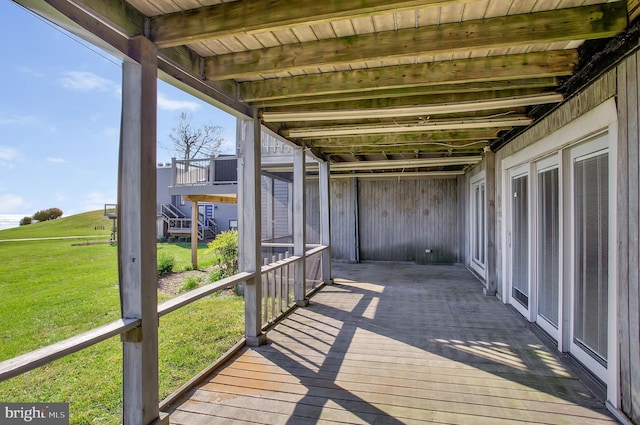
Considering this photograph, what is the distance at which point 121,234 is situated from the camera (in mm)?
2068

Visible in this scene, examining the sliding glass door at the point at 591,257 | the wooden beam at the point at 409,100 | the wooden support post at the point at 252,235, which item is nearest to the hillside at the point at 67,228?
the wooden support post at the point at 252,235

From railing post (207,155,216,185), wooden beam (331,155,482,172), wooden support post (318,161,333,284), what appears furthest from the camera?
railing post (207,155,216,185)

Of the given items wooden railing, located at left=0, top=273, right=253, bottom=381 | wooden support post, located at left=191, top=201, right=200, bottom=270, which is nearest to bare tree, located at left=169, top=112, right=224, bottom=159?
wooden support post, located at left=191, top=201, right=200, bottom=270

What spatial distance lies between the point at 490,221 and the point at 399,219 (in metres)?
4.04

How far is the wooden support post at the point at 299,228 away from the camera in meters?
5.34

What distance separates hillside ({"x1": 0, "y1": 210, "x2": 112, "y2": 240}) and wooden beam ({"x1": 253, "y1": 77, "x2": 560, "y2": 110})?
18894mm

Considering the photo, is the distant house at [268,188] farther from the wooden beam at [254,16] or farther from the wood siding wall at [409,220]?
the wooden beam at [254,16]

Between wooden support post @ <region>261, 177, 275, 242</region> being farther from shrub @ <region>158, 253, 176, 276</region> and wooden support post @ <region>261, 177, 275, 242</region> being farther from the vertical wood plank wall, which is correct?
shrub @ <region>158, 253, 176, 276</region>

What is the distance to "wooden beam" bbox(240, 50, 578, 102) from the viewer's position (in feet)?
8.87

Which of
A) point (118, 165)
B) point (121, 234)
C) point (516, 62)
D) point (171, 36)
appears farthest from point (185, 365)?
point (516, 62)

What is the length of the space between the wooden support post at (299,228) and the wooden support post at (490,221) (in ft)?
10.3

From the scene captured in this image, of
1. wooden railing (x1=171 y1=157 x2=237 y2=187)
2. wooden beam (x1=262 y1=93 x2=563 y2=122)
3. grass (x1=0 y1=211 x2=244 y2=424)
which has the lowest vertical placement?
grass (x1=0 y1=211 x2=244 y2=424)

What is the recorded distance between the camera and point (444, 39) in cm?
230

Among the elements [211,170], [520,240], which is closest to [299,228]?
[520,240]
